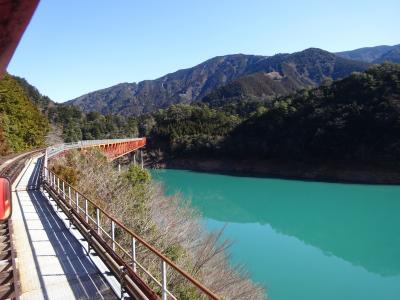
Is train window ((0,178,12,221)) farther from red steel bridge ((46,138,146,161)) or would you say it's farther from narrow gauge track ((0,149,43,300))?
red steel bridge ((46,138,146,161))

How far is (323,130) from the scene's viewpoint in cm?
5406

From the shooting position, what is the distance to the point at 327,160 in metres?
51.2

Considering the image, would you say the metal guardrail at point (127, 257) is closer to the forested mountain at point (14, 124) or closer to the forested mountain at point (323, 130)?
the forested mountain at point (14, 124)

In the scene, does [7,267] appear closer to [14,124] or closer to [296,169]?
[14,124]

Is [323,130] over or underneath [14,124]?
underneath

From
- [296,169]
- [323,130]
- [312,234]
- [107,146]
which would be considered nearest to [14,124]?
[107,146]

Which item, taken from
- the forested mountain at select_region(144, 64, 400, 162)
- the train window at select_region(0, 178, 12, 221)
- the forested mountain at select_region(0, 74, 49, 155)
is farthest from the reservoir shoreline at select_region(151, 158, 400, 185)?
the train window at select_region(0, 178, 12, 221)

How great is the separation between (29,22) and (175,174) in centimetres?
5896

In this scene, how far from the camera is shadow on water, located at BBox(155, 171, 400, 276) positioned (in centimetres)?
2200

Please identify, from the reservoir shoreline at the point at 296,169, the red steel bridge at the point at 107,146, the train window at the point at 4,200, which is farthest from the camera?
the reservoir shoreline at the point at 296,169

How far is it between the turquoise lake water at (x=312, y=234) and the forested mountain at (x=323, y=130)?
26.7ft

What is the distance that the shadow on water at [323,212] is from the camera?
72.2ft

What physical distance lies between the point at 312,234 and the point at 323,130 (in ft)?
102

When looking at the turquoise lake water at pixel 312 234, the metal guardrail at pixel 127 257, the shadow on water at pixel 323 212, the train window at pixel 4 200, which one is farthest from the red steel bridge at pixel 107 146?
the train window at pixel 4 200
